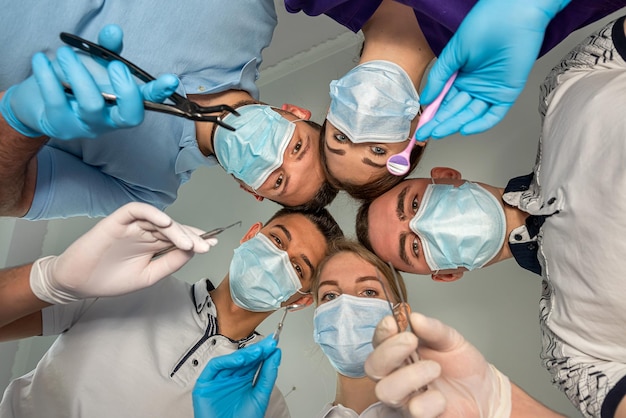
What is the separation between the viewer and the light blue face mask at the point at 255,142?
62.5 inches

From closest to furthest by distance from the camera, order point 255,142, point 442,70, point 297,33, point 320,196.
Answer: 1. point 442,70
2. point 255,142
3. point 320,196
4. point 297,33

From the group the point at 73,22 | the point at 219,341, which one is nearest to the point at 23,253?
the point at 219,341

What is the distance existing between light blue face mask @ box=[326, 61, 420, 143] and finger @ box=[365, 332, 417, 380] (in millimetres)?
600

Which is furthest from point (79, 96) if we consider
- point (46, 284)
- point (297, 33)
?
point (297, 33)

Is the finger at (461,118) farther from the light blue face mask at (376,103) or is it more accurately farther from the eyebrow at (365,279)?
the eyebrow at (365,279)

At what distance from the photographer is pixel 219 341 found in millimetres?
1747

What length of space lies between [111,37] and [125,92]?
0.14m

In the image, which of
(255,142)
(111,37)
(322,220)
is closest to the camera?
(111,37)

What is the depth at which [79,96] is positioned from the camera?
1073mm

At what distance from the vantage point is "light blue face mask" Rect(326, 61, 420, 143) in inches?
55.3

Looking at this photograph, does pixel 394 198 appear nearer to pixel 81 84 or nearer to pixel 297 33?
pixel 81 84

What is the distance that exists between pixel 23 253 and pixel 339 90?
1.81m

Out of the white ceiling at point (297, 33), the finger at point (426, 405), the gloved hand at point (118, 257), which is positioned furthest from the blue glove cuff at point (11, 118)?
the white ceiling at point (297, 33)

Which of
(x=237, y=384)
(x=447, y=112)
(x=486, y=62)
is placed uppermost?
(x=486, y=62)
